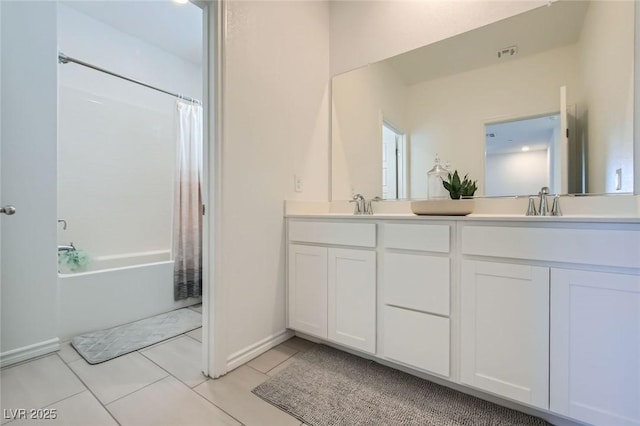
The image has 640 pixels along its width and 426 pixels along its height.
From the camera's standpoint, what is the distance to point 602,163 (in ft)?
4.38

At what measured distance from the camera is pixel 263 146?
175 cm

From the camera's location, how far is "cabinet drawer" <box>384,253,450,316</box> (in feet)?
4.32

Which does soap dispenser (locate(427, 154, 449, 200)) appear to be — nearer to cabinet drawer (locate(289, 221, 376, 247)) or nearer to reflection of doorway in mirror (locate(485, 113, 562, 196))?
reflection of doorway in mirror (locate(485, 113, 562, 196))

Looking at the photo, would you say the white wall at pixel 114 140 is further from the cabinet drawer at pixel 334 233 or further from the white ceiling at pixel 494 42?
the white ceiling at pixel 494 42

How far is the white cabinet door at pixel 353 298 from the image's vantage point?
1542mm

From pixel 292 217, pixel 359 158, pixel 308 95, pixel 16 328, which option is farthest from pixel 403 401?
pixel 16 328

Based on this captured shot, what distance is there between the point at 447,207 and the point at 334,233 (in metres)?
0.64

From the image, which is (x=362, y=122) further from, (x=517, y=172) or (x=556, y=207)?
(x=556, y=207)

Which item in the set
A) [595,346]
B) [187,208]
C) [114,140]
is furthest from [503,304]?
[114,140]

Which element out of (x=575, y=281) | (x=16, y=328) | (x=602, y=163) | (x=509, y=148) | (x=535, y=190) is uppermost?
(x=509, y=148)

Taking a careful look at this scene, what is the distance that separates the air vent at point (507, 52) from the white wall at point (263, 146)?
1.19m

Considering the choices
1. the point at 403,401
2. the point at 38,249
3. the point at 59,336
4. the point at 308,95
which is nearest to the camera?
the point at 403,401

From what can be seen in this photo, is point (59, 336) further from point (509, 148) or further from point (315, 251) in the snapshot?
point (509, 148)

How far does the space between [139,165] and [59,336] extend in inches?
67.5
